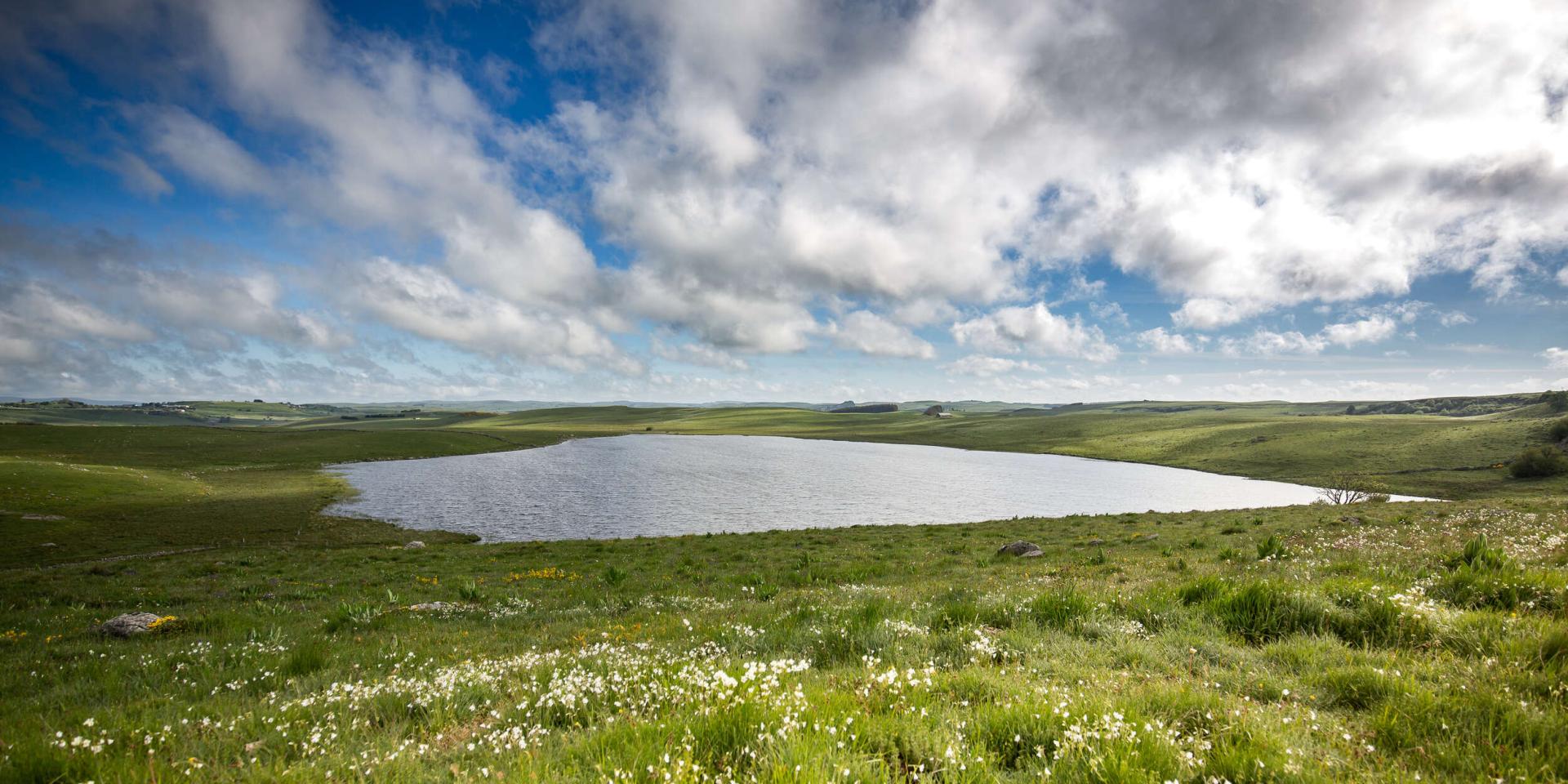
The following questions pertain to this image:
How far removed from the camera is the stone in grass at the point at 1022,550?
23.0m

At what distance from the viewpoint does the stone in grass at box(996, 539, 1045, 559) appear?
23000 mm

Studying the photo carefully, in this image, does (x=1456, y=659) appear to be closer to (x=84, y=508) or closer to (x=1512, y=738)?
(x=1512, y=738)

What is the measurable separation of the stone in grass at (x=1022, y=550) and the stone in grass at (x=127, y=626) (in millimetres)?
26214

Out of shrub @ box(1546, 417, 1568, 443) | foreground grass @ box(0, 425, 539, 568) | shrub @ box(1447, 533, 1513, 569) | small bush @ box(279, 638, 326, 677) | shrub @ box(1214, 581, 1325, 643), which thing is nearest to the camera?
shrub @ box(1214, 581, 1325, 643)

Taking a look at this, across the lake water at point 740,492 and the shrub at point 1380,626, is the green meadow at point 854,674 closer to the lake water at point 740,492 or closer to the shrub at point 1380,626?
the shrub at point 1380,626

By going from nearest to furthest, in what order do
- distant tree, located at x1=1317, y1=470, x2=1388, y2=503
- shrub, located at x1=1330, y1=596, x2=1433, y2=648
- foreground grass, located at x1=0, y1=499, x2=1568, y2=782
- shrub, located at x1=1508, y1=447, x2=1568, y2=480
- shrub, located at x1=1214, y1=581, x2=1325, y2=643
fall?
foreground grass, located at x1=0, y1=499, x2=1568, y2=782
shrub, located at x1=1330, y1=596, x2=1433, y2=648
shrub, located at x1=1214, y1=581, x2=1325, y2=643
shrub, located at x1=1508, y1=447, x2=1568, y2=480
distant tree, located at x1=1317, y1=470, x2=1388, y2=503

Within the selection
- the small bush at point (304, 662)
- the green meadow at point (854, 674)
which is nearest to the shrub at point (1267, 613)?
the green meadow at point (854, 674)

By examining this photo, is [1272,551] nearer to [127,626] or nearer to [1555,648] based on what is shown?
[1555,648]

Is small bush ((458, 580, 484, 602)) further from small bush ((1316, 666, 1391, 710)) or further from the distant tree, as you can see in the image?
the distant tree

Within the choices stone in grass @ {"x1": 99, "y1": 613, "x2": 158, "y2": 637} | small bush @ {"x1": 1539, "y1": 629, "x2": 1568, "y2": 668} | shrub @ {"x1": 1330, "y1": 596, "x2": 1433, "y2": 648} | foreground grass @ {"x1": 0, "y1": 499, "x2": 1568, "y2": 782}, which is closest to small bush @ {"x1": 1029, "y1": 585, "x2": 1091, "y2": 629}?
foreground grass @ {"x1": 0, "y1": 499, "x2": 1568, "y2": 782}

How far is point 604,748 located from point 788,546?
28.3 meters

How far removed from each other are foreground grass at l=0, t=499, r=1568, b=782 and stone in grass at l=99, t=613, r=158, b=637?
25.9 inches

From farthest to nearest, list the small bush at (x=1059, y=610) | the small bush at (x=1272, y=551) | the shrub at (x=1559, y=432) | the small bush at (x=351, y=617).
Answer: the shrub at (x=1559, y=432), the small bush at (x=1272, y=551), the small bush at (x=351, y=617), the small bush at (x=1059, y=610)

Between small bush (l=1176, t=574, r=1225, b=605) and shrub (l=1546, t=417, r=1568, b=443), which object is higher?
small bush (l=1176, t=574, r=1225, b=605)
